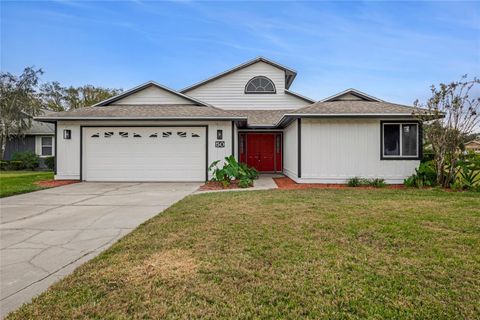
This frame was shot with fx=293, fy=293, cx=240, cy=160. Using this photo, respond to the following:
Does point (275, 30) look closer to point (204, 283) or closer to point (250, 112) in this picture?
point (250, 112)

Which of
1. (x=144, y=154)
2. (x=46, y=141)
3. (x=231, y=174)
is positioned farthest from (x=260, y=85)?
(x=46, y=141)

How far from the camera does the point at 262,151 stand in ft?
54.8

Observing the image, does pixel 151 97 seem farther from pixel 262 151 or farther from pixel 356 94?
pixel 356 94

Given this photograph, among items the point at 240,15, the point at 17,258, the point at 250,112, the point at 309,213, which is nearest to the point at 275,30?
the point at 240,15

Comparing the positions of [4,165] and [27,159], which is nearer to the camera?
[4,165]

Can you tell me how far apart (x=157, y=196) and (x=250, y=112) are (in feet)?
33.8

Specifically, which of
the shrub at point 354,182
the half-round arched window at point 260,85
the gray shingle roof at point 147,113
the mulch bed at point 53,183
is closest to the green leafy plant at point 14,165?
the gray shingle roof at point 147,113

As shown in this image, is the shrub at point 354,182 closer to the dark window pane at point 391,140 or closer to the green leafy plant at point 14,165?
the dark window pane at point 391,140

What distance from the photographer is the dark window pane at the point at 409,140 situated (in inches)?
441

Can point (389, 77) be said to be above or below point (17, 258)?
above

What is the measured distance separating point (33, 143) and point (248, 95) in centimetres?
1643

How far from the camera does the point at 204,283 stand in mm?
2982

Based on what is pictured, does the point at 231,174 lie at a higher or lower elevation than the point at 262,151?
lower

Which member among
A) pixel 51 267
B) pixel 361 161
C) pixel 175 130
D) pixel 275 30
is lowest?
pixel 51 267
